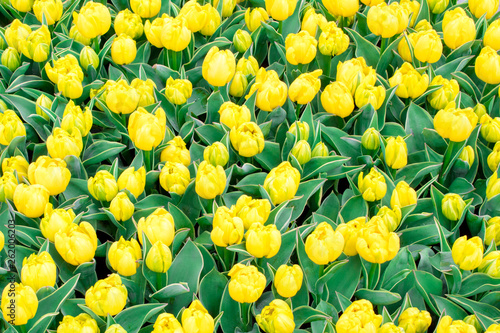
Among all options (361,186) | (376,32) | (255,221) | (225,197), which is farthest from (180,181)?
(376,32)

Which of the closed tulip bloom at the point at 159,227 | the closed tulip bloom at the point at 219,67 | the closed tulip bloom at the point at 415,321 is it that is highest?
the closed tulip bloom at the point at 219,67

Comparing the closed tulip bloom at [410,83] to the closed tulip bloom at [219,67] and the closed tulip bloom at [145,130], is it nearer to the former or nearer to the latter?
the closed tulip bloom at [219,67]

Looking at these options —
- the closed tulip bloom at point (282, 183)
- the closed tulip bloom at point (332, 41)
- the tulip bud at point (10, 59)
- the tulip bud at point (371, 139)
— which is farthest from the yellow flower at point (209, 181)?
the tulip bud at point (10, 59)

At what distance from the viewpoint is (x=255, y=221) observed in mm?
1233

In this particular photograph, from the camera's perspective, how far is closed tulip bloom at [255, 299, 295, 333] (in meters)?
1.08

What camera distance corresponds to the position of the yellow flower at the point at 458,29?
1794 millimetres

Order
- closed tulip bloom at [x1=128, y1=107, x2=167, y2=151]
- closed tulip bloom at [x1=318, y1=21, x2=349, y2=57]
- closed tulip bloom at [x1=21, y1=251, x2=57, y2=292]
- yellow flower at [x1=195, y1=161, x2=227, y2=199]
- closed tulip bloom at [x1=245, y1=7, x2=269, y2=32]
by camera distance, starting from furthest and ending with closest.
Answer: closed tulip bloom at [x1=245, y1=7, x2=269, y2=32]
closed tulip bloom at [x1=318, y1=21, x2=349, y2=57]
closed tulip bloom at [x1=128, y1=107, x2=167, y2=151]
yellow flower at [x1=195, y1=161, x2=227, y2=199]
closed tulip bloom at [x1=21, y1=251, x2=57, y2=292]

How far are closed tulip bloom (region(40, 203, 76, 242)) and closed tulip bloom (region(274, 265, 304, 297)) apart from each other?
0.48m

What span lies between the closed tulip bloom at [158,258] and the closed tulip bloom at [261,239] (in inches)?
6.8

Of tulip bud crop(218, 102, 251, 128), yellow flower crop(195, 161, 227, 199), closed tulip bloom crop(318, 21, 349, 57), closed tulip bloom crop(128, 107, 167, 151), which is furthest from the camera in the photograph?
closed tulip bloom crop(318, 21, 349, 57)

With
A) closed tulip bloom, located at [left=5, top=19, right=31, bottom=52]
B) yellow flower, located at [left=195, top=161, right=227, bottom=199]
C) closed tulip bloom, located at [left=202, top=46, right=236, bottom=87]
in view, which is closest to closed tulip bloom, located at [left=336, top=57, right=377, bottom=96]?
closed tulip bloom, located at [left=202, top=46, right=236, bottom=87]

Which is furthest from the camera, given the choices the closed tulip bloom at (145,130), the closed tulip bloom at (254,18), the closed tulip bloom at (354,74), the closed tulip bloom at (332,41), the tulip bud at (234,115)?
the closed tulip bloom at (254,18)

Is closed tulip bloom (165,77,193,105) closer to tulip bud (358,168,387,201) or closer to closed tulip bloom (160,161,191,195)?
closed tulip bloom (160,161,191,195)

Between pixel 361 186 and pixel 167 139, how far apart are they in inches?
22.6
